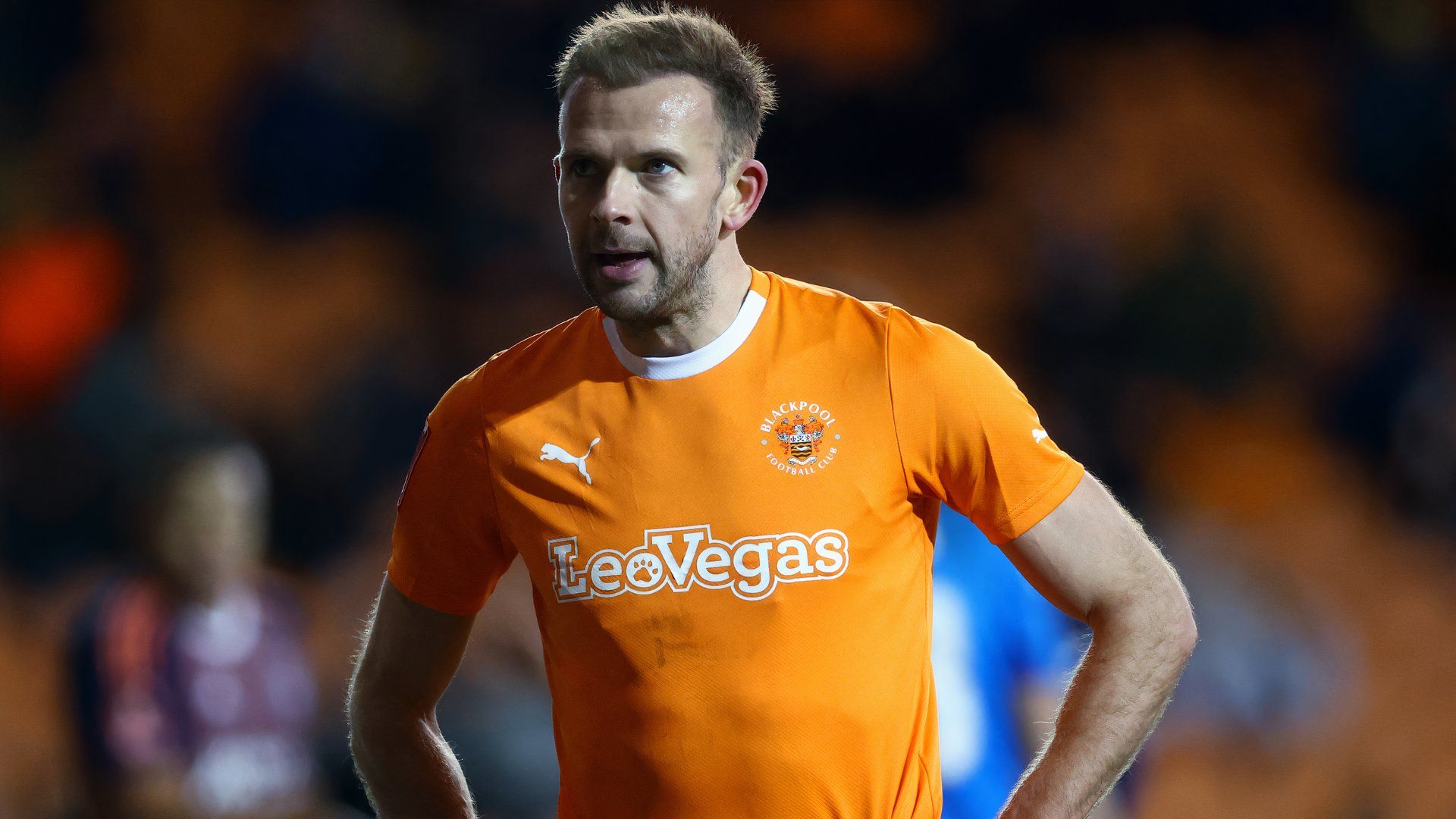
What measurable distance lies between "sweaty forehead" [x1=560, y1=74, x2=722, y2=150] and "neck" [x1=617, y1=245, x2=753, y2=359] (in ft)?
0.61

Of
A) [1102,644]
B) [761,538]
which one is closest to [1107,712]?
[1102,644]

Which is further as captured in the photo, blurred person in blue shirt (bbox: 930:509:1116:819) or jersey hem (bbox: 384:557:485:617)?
blurred person in blue shirt (bbox: 930:509:1116:819)

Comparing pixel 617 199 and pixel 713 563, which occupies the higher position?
pixel 617 199

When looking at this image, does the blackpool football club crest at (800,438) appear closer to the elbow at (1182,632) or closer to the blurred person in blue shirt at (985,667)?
the elbow at (1182,632)

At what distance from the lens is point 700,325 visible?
81.4 inches

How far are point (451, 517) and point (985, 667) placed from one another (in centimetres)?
159

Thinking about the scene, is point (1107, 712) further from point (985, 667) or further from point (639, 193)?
point (985, 667)

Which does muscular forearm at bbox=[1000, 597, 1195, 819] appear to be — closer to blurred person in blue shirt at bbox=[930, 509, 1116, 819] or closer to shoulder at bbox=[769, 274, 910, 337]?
shoulder at bbox=[769, 274, 910, 337]

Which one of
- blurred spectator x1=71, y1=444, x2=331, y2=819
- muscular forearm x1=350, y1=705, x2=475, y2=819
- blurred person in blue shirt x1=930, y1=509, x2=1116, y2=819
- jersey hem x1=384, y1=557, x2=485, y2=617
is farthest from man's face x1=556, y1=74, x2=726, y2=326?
blurred spectator x1=71, y1=444, x2=331, y2=819

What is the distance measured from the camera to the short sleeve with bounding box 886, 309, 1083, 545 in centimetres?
193

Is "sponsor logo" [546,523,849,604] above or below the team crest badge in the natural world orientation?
below

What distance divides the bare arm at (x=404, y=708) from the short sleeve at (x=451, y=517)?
0.16 ft

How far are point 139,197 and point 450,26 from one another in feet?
5.91

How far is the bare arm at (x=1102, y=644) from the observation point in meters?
1.92
